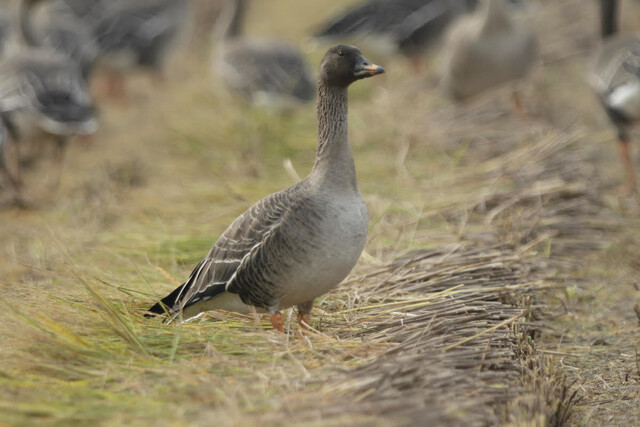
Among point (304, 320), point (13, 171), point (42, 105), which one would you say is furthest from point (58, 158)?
point (304, 320)

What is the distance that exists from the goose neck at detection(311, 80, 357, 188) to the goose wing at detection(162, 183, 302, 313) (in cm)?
17

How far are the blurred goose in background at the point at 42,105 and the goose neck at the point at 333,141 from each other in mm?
4489

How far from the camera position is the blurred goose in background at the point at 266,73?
916 centimetres

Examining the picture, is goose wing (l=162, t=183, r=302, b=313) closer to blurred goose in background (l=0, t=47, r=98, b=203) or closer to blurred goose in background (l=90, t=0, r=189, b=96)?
blurred goose in background (l=0, t=47, r=98, b=203)

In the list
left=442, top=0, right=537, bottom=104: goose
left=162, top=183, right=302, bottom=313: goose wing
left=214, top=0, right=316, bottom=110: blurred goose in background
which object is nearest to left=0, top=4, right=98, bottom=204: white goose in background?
left=214, top=0, right=316, bottom=110: blurred goose in background

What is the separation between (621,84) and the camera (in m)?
6.63

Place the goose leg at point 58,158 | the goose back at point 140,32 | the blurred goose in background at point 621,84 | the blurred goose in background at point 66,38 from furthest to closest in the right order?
1. the goose back at point 140,32
2. the blurred goose in background at point 66,38
3. the goose leg at point 58,158
4. the blurred goose in background at point 621,84

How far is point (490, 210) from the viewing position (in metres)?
6.23

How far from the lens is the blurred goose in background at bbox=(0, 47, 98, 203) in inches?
320

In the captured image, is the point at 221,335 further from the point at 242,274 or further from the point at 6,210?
the point at 6,210

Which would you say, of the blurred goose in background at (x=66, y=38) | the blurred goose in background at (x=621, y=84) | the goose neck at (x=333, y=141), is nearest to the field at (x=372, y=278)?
the blurred goose in background at (x=621, y=84)

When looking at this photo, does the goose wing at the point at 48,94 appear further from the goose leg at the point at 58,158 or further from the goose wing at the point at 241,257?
the goose wing at the point at 241,257

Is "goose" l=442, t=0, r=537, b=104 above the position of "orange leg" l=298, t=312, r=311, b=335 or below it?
above

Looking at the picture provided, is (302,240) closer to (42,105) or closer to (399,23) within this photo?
(42,105)
